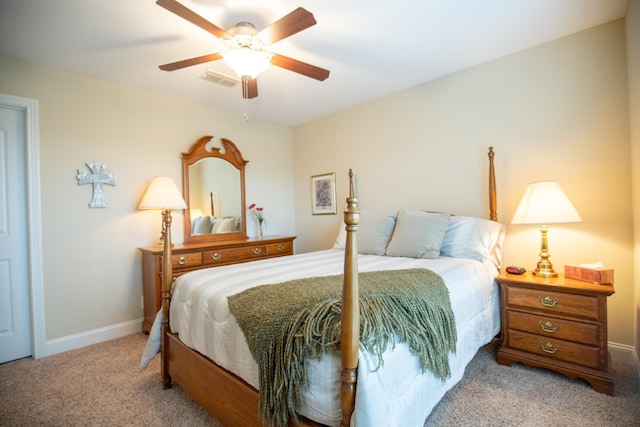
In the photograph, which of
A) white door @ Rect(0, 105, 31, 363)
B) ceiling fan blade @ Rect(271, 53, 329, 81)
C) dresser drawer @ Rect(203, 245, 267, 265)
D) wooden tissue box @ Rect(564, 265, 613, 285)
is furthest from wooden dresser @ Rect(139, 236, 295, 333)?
wooden tissue box @ Rect(564, 265, 613, 285)

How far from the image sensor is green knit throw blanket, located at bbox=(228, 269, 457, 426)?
3.41ft

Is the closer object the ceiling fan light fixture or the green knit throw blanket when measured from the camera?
the green knit throw blanket

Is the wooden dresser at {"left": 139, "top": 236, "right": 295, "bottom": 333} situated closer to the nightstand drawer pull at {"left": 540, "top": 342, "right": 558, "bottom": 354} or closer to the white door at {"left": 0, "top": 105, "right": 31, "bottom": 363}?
the white door at {"left": 0, "top": 105, "right": 31, "bottom": 363}

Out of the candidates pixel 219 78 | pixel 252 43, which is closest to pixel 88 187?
pixel 219 78

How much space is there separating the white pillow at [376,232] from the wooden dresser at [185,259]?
47.8 inches

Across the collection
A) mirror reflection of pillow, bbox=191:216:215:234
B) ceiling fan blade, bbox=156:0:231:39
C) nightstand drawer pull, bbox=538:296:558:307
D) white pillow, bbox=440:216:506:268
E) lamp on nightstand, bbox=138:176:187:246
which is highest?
ceiling fan blade, bbox=156:0:231:39

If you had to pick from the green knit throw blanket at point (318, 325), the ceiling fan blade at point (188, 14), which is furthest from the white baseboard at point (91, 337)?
the ceiling fan blade at point (188, 14)

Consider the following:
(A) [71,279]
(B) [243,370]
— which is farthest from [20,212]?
(B) [243,370]

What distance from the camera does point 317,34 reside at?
213 cm

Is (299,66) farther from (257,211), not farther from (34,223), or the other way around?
(34,223)

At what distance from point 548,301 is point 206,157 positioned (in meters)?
3.43

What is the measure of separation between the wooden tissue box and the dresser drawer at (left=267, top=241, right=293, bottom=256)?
105 inches

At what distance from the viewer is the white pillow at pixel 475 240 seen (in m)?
2.30

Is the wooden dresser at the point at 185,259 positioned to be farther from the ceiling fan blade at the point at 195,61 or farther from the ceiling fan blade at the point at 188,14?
the ceiling fan blade at the point at 188,14
